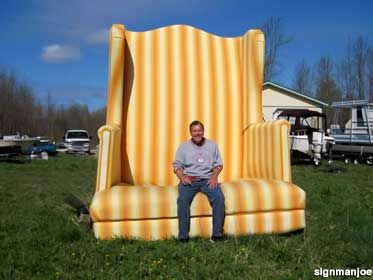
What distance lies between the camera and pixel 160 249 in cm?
381

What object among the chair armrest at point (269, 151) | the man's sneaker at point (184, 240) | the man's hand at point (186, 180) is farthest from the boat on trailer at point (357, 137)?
the man's sneaker at point (184, 240)

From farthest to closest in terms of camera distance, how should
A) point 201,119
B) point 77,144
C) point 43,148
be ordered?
point 77,144
point 43,148
point 201,119

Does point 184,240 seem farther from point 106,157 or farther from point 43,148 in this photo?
point 43,148

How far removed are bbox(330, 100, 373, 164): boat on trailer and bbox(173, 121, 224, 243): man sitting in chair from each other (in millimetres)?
13337

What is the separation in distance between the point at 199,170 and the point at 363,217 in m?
2.14

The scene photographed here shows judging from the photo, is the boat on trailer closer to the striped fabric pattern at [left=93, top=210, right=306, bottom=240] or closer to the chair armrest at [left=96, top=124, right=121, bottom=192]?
the striped fabric pattern at [left=93, top=210, right=306, bottom=240]

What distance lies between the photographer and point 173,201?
4.04 metres

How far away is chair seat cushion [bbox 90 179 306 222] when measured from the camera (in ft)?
13.0

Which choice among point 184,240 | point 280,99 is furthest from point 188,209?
point 280,99

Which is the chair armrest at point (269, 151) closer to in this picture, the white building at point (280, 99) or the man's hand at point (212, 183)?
the man's hand at point (212, 183)

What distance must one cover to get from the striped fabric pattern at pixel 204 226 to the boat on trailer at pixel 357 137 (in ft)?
43.6

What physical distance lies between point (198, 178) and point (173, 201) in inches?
17.8

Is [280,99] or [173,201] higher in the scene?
[280,99]

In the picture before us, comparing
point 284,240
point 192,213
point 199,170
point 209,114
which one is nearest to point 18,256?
point 192,213
